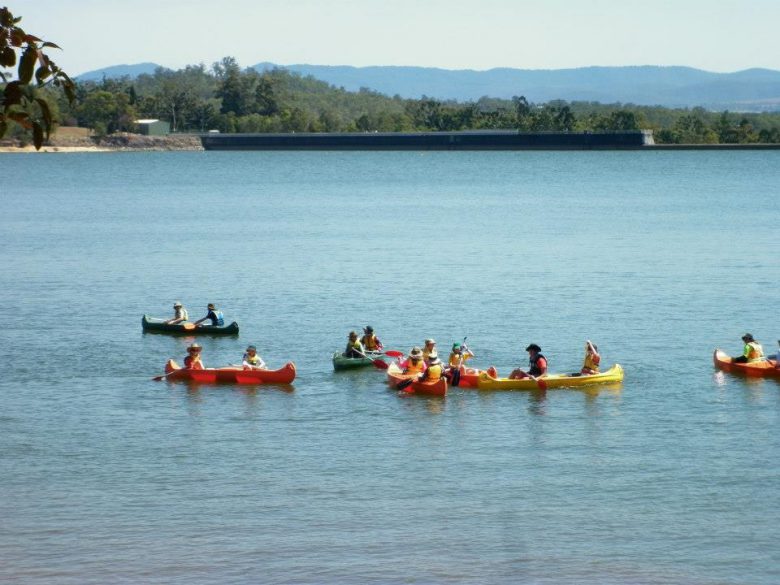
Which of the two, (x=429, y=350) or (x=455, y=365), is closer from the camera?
(x=429, y=350)

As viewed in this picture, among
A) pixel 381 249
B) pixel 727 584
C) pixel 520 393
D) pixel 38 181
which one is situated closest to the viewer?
pixel 727 584

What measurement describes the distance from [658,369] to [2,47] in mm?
33948

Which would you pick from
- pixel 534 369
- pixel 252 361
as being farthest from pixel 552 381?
pixel 252 361

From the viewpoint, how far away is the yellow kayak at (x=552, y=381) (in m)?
38.0

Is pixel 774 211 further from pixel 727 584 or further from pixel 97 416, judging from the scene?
pixel 727 584

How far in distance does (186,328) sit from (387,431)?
17.0 m

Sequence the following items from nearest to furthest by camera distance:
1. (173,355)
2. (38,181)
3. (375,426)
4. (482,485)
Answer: (482,485) → (375,426) → (173,355) → (38,181)

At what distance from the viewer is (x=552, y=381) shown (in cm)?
3831

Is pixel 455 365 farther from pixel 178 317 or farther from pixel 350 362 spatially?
pixel 178 317

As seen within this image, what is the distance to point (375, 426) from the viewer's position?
34.2m

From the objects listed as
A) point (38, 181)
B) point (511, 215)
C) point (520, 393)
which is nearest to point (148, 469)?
point (520, 393)

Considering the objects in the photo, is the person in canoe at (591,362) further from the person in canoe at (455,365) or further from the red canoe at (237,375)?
the red canoe at (237,375)

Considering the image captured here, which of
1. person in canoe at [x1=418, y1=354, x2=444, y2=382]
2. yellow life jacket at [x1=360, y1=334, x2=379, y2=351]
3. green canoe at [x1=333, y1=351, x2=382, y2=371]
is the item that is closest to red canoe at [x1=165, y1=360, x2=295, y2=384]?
green canoe at [x1=333, y1=351, x2=382, y2=371]

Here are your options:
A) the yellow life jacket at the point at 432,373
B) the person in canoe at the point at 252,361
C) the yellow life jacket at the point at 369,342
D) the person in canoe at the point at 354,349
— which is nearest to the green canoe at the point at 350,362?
the person in canoe at the point at 354,349
